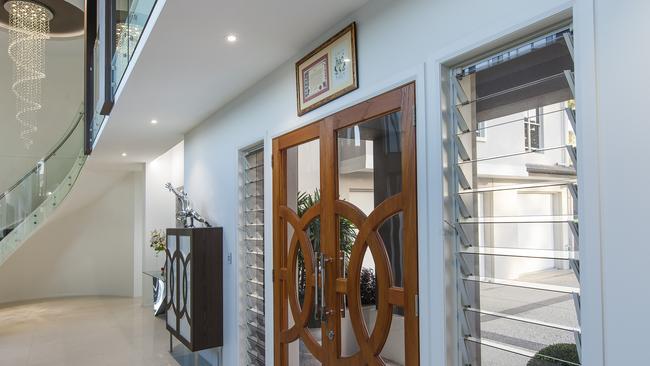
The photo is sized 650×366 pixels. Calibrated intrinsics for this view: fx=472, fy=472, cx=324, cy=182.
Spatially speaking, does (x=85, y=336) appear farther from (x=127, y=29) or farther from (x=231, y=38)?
(x=231, y=38)

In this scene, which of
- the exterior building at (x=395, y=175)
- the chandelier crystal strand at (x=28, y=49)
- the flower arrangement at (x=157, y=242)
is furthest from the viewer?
the flower arrangement at (x=157, y=242)

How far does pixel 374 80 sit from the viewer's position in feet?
7.80

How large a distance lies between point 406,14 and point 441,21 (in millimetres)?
247

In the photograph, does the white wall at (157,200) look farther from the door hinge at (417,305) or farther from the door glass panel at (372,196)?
the door hinge at (417,305)

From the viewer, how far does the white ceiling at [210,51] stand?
93.9 inches

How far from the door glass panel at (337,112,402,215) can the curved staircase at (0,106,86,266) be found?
5805 mm

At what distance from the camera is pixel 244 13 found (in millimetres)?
2402

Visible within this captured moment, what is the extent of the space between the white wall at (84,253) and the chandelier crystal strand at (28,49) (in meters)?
1.70

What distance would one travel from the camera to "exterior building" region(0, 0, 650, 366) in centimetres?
138

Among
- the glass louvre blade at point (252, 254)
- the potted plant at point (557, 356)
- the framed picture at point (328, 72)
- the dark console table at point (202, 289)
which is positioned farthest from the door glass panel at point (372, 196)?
the dark console table at point (202, 289)

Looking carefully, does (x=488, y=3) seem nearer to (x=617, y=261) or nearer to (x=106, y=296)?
(x=617, y=261)

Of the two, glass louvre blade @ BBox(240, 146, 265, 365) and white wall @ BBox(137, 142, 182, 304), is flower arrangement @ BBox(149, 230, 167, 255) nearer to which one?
white wall @ BBox(137, 142, 182, 304)

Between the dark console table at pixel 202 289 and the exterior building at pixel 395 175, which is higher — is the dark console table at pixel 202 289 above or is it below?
below

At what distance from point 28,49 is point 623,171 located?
27.9 feet
